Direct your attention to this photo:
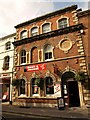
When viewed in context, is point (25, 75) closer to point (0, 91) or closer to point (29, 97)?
point (29, 97)

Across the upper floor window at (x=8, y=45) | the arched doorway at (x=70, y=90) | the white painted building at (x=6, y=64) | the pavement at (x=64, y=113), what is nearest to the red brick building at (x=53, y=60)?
the arched doorway at (x=70, y=90)

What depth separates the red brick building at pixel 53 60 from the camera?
597 inches

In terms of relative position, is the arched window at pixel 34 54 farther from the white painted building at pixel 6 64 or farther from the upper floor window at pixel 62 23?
the upper floor window at pixel 62 23

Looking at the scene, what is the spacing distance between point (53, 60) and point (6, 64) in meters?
8.27

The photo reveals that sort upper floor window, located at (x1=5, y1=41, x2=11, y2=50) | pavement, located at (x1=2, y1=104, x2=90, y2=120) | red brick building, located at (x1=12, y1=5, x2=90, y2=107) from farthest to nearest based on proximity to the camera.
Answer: upper floor window, located at (x1=5, y1=41, x2=11, y2=50)
red brick building, located at (x1=12, y1=5, x2=90, y2=107)
pavement, located at (x1=2, y1=104, x2=90, y2=120)

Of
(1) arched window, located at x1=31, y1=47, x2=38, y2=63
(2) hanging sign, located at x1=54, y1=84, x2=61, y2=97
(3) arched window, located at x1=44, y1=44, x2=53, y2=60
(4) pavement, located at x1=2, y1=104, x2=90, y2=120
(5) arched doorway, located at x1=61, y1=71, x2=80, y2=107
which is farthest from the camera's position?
(1) arched window, located at x1=31, y1=47, x2=38, y2=63

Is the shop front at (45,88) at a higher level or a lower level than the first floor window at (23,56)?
lower

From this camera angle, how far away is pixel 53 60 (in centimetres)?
1648

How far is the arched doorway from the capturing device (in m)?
15.1

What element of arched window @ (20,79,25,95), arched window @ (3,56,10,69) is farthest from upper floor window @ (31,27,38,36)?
arched window @ (20,79,25,95)

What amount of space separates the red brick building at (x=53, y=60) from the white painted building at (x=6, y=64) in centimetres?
127

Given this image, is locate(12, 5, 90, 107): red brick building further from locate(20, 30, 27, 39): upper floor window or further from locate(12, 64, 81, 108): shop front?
locate(20, 30, 27, 39): upper floor window

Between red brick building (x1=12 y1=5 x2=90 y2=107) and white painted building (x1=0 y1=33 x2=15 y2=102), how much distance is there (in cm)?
127

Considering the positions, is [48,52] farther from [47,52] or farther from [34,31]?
[34,31]
